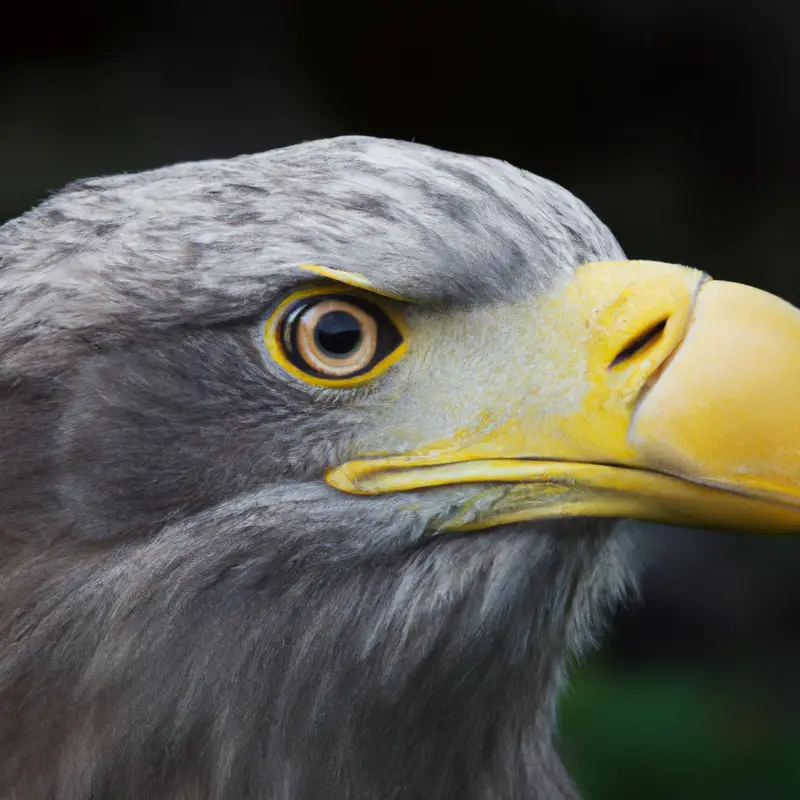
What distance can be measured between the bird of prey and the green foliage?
8.60 feet

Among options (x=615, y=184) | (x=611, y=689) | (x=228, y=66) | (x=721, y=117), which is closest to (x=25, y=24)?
(x=228, y=66)

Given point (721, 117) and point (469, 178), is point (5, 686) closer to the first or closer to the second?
point (469, 178)

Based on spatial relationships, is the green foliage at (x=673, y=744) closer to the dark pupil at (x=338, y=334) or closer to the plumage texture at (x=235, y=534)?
the plumage texture at (x=235, y=534)

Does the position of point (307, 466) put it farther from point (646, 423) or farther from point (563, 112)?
point (563, 112)

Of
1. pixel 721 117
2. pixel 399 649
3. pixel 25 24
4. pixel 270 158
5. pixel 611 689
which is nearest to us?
pixel 399 649

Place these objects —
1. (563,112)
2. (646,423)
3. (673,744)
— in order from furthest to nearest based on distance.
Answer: (563,112) < (673,744) < (646,423)

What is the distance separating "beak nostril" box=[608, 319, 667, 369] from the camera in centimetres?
177

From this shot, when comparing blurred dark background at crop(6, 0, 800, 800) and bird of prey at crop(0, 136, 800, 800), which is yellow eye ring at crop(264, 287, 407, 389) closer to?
bird of prey at crop(0, 136, 800, 800)

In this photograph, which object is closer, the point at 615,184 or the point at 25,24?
the point at 25,24

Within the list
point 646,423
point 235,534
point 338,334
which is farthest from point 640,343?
point 235,534

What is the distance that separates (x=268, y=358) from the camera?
181 centimetres

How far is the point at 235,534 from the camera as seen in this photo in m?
1.77

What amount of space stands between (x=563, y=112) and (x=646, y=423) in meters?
4.37

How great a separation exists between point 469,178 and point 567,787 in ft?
3.83
